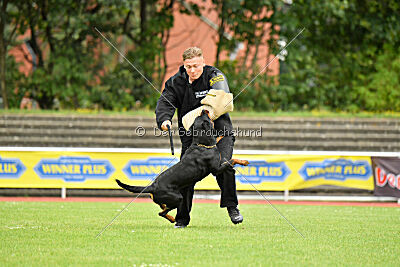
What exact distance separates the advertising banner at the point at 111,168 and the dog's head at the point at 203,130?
5575 mm

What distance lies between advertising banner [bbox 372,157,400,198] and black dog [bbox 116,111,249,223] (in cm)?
633

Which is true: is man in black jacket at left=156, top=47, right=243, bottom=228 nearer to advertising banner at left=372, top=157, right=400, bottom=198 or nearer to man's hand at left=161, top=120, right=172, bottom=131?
man's hand at left=161, top=120, right=172, bottom=131

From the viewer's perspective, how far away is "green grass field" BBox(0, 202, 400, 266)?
4.70 metres

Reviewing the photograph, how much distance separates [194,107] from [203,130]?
17.2 inches

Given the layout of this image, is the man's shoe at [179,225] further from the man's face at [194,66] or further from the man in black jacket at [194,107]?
the man's face at [194,66]

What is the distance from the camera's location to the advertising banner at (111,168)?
12.0 metres

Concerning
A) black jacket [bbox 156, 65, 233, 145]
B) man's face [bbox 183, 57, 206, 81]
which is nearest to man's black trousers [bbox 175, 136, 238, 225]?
black jacket [bbox 156, 65, 233, 145]

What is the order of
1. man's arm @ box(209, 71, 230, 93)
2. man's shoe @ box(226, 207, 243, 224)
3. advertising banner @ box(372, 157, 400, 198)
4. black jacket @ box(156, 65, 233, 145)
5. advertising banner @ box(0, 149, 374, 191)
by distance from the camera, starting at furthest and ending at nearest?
advertising banner @ box(0, 149, 374, 191)
advertising banner @ box(372, 157, 400, 198)
man's shoe @ box(226, 207, 243, 224)
black jacket @ box(156, 65, 233, 145)
man's arm @ box(209, 71, 230, 93)

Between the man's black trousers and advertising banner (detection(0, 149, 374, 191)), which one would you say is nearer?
the man's black trousers

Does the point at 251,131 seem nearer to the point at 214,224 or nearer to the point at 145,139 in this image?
the point at 145,139

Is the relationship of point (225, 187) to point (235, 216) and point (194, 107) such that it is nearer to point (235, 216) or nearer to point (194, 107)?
point (235, 216)

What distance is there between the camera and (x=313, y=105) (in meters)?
20.8

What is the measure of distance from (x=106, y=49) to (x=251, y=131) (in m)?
8.80

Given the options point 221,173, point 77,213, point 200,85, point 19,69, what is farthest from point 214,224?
point 19,69
